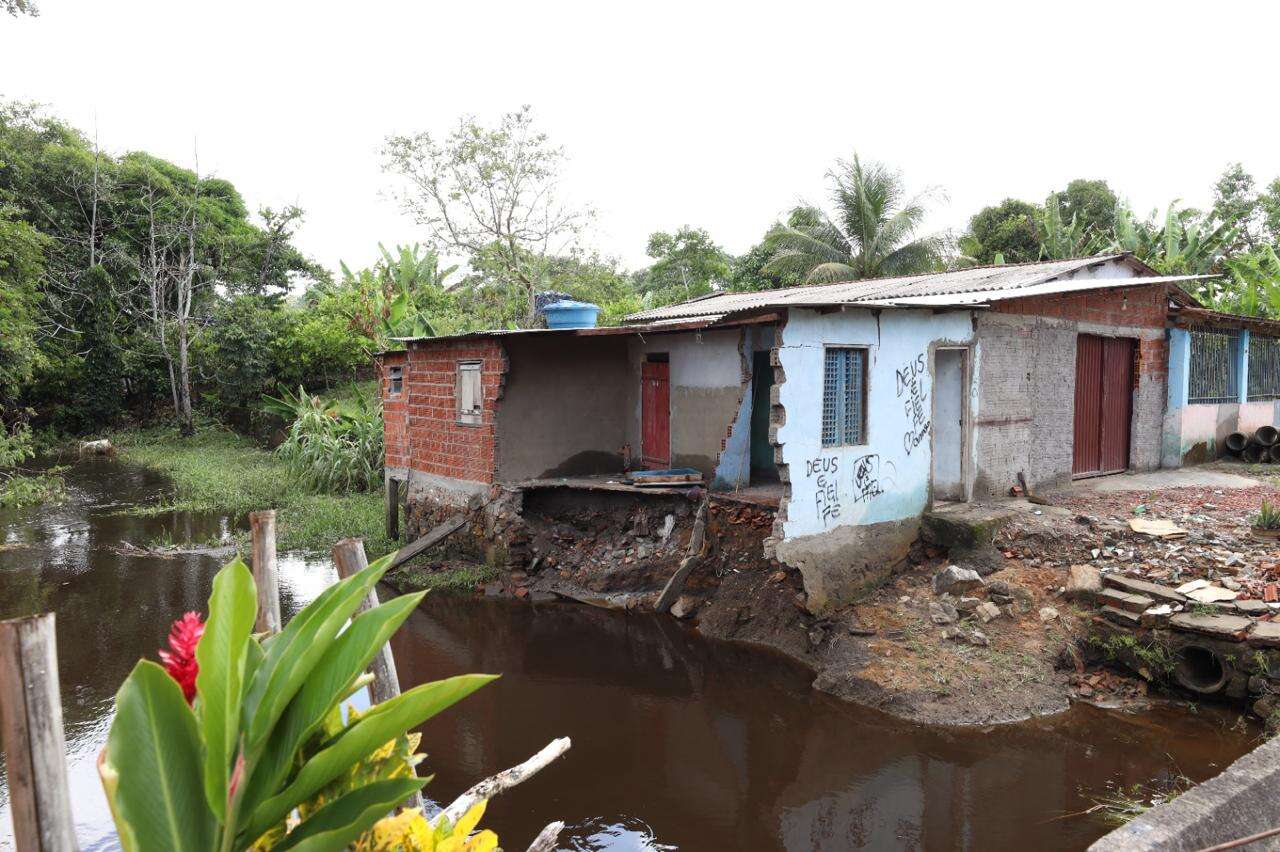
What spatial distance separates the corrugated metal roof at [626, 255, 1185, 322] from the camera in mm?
9562

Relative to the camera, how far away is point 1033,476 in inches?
417

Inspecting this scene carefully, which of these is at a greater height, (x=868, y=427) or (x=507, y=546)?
(x=868, y=427)

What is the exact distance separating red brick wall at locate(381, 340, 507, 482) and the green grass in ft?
4.55

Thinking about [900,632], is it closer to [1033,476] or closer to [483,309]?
[1033,476]

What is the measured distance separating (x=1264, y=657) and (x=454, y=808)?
262 inches

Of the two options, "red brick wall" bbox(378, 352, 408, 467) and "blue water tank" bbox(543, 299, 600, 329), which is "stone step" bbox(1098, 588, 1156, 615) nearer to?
"blue water tank" bbox(543, 299, 600, 329)

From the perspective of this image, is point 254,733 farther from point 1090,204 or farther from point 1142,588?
point 1090,204

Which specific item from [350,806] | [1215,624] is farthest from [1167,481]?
[350,806]

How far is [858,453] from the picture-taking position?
8.84m

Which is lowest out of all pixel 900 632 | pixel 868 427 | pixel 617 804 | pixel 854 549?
pixel 617 804

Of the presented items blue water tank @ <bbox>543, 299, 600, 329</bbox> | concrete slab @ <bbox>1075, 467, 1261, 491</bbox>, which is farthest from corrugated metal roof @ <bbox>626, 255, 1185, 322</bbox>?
concrete slab @ <bbox>1075, 467, 1261, 491</bbox>

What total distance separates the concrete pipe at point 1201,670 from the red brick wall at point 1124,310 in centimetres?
430

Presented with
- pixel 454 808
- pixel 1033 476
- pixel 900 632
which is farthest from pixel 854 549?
pixel 454 808

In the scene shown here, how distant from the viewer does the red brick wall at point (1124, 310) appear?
10.4 meters
